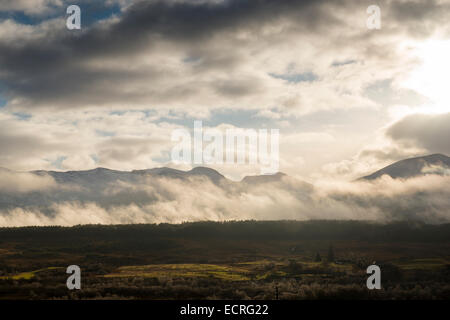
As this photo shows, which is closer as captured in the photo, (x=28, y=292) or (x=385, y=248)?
(x=28, y=292)

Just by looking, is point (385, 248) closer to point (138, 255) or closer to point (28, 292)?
point (138, 255)

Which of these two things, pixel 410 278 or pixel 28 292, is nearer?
pixel 28 292

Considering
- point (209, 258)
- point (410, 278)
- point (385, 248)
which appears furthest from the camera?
point (385, 248)

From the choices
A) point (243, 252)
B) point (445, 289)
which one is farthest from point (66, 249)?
point (445, 289)
